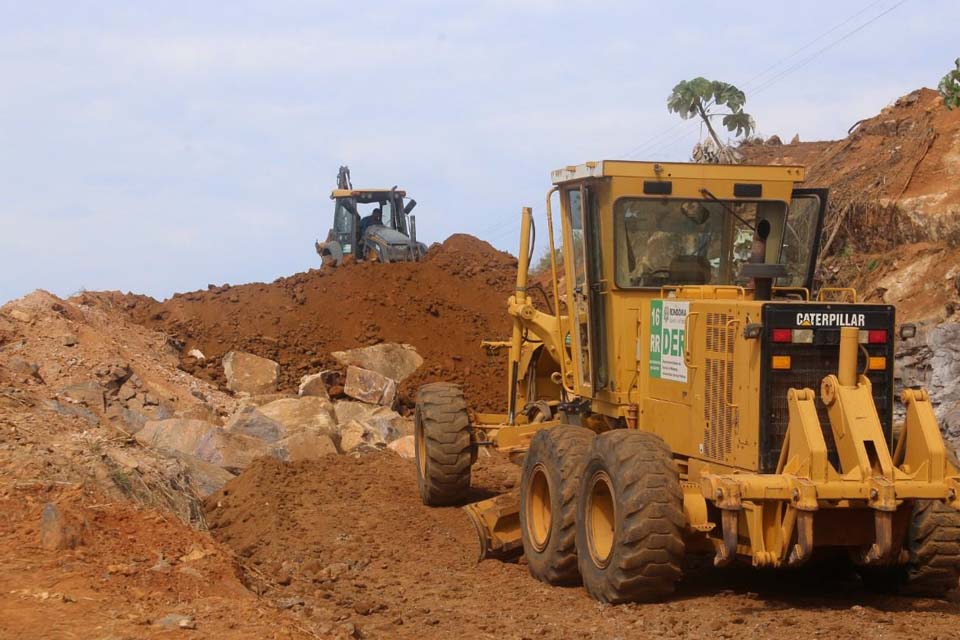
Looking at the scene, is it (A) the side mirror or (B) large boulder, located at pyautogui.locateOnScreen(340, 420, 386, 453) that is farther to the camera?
(B) large boulder, located at pyautogui.locateOnScreen(340, 420, 386, 453)

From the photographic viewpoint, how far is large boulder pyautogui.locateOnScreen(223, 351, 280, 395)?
20.8m

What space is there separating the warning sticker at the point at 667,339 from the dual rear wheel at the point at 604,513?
73 centimetres

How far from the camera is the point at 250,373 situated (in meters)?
21.0

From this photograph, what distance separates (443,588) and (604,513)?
1455 mm

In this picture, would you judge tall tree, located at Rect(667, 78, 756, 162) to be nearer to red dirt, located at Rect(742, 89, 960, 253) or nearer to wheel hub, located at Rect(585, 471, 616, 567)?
red dirt, located at Rect(742, 89, 960, 253)

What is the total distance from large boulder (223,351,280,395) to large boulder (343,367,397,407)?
1464 mm

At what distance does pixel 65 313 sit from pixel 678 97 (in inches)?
527

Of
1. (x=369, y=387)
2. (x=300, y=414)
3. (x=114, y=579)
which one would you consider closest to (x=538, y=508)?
(x=114, y=579)

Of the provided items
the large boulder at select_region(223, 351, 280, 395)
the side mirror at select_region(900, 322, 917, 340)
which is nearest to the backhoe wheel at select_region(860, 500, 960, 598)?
the side mirror at select_region(900, 322, 917, 340)

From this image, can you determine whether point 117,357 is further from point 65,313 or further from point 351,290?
point 351,290

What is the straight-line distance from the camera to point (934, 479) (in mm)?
7125

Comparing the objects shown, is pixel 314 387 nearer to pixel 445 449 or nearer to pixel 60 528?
pixel 445 449

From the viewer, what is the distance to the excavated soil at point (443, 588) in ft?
23.8

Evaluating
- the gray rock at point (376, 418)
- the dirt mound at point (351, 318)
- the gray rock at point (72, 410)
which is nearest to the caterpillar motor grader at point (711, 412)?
the gray rock at point (72, 410)
